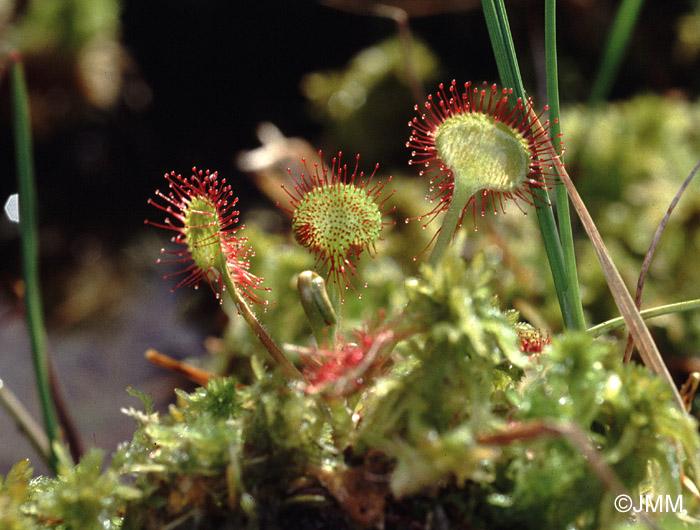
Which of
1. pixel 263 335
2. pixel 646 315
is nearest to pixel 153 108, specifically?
pixel 263 335

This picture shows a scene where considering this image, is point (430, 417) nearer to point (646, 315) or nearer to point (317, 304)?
point (317, 304)

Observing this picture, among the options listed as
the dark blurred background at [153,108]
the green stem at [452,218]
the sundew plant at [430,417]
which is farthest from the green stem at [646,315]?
the dark blurred background at [153,108]

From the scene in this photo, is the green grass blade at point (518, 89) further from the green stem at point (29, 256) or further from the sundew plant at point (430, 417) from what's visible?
the green stem at point (29, 256)

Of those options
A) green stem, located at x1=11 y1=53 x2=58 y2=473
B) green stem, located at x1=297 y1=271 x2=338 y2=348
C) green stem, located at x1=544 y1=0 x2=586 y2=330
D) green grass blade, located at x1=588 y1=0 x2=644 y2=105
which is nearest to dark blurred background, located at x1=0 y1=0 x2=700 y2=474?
green grass blade, located at x1=588 y1=0 x2=644 y2=105

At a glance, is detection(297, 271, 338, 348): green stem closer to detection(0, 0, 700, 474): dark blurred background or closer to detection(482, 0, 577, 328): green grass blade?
detection(482, 0, 577, 328): green grass blade

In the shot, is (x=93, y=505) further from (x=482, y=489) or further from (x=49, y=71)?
(x=49, y=71)

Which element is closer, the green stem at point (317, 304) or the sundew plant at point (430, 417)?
the sundew plant at point (430, 417)

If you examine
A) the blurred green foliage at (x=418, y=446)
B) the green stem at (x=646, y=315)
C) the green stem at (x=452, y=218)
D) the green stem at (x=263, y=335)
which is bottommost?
the blurred green foliage at (x=418, y=446)

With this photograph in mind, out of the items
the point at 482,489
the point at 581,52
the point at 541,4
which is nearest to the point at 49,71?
the point at 541,4
